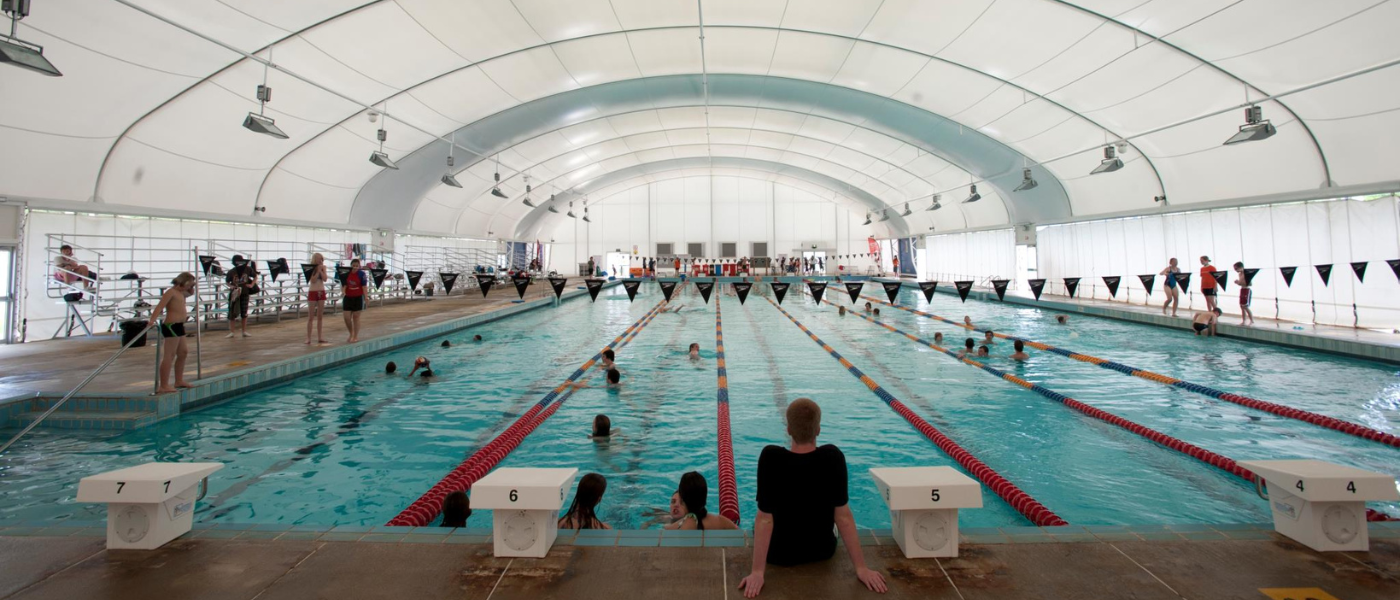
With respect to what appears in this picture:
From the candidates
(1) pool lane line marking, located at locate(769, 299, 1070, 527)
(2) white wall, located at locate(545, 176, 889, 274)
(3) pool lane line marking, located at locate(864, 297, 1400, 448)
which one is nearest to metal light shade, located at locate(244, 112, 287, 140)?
(1) pool lane line marking, located at locate(769, 299, 1070, 527)

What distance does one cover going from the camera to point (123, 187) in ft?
36.7

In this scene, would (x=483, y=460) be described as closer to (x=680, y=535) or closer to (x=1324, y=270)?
(x=680, y=535)

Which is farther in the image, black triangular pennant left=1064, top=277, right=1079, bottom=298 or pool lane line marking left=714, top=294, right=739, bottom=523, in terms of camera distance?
black triangular pennant left=1064, top=277, right=1079, bottom=298

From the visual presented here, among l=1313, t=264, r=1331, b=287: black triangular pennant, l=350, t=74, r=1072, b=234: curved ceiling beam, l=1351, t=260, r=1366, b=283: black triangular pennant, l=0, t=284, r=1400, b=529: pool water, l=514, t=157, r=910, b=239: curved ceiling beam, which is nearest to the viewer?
l=0, t=284, r=1400, b=529: pool water

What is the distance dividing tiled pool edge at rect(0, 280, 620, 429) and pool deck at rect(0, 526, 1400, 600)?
3746 mm

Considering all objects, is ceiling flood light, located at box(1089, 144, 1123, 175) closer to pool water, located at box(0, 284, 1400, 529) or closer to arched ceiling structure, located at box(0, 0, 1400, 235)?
arched ceiling structure, located at box(0, 0, 1400, 235)

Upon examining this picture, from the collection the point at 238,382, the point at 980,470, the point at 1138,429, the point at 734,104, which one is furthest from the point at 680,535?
the point at 734,104

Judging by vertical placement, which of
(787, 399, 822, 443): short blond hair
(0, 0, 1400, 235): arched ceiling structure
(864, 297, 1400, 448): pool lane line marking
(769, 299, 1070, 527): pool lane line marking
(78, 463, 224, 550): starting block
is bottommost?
(769, 299, 1070, 527): pool lane line marking

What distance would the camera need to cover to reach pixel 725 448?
5.37m

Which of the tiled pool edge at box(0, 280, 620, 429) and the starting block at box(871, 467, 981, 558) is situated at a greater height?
the tiled pool edge at box(0, 280, 620, 429)

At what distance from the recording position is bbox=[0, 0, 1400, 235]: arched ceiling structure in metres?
9.26

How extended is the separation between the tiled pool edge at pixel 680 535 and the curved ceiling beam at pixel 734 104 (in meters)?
15.6

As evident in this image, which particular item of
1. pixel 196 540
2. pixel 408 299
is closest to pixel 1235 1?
pixel 196 540

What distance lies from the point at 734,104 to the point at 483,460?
16.5 m
